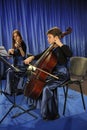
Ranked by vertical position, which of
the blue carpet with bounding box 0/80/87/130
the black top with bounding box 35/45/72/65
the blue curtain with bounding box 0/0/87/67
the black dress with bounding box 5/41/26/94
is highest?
the blue curtain with bounding box 0/0/87/67

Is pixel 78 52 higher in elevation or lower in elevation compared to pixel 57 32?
lower

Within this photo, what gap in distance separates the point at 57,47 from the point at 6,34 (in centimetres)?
294

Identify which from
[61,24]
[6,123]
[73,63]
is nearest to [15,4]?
[61,24]

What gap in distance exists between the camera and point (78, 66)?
9.84 feet

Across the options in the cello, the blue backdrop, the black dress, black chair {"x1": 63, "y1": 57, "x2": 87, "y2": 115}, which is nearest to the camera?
the cello

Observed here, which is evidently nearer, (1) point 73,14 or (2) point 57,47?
(2) point 57,47

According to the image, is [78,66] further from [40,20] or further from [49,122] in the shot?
[40,20]

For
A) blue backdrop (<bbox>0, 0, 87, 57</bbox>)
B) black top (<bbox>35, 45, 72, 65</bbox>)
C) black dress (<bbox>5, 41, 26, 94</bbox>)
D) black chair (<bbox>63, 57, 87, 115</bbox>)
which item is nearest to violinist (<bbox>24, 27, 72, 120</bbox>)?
black top (<bbox>35, 45, 72, 65</bbox>)

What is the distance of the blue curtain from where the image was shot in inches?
205

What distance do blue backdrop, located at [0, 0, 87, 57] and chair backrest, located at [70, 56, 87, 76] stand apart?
251 cm

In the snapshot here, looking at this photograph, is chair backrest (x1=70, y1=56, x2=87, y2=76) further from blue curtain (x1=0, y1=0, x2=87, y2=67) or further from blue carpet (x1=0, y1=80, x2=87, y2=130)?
blue curtain (x1=0, y1=0, x2=87, y2=67)

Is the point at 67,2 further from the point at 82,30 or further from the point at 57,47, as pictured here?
the point at 57,47

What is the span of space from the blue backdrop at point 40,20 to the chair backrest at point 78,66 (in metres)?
2.51

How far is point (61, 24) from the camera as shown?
5.84 m
